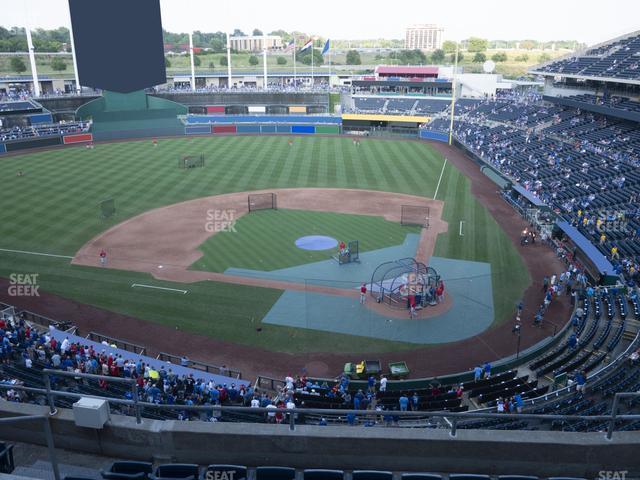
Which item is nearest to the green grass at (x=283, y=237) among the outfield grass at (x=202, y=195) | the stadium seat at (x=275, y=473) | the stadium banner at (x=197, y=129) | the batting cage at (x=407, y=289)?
the outfield grass at (x=202, y=195)

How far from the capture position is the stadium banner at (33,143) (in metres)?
60.8

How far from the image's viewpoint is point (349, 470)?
8273 mm

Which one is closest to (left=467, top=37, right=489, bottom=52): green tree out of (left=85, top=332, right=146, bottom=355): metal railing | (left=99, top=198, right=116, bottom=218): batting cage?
(left=99, top=198, right=116, bottom=218): batting cage

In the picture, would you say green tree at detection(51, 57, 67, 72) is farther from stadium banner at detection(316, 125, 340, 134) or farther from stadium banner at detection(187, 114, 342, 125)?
stadium banner at detection(316, 125, 340, 134)

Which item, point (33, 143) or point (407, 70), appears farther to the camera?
point (407, 70)

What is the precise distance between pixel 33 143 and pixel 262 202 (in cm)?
3826

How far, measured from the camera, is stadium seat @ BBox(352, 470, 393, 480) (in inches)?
306

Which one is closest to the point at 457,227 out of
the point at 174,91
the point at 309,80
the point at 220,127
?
the point at 220,127

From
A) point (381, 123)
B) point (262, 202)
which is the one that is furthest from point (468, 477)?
point (381, 123)

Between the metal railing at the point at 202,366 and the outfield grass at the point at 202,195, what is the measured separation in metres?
2.15

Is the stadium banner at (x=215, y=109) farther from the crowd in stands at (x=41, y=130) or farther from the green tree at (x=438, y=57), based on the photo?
the green tree at (x=438, y=57)

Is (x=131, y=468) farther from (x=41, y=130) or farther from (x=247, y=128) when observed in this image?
(x=247, y=128)

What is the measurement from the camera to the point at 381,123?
84.4 m

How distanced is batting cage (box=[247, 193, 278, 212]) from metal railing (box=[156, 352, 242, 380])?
761 inches
